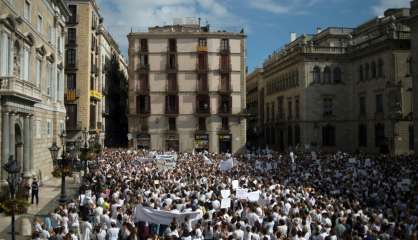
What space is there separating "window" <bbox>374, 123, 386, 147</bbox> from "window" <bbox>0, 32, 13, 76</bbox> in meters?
40.9

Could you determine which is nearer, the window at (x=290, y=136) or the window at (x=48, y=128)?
the window at (x=48, y=128)

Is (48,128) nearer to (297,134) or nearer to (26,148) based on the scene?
(26,148)

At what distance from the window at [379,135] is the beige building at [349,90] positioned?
0.08 metres

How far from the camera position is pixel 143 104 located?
69000 millimetres

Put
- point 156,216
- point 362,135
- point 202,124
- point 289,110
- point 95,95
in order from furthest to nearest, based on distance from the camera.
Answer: point 289,110 < point 202,124 < point 362,135 < point 95,95 < point 156,216

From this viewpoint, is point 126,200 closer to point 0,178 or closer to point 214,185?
point 214,185

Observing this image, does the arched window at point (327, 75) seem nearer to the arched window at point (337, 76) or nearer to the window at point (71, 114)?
the arched window at point (337, 76)

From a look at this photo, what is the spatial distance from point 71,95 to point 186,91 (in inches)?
677

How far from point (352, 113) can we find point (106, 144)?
1315 inches

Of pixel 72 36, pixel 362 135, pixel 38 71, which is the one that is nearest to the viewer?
pixel 38 71

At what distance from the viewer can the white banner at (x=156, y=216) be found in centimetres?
1803

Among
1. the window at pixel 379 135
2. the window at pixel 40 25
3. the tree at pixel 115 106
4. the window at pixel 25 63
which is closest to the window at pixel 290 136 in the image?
the window at pixel 379 135

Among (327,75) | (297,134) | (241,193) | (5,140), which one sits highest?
(327,75)

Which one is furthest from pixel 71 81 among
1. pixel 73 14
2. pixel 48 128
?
pixel 48 128
